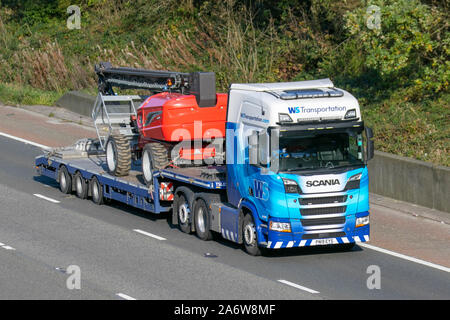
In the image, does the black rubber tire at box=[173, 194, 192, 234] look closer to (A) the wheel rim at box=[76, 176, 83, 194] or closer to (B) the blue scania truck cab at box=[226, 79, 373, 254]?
(B) the blue scania truck cab at box=[226, 79, 373, 254]

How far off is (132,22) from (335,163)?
28.0m

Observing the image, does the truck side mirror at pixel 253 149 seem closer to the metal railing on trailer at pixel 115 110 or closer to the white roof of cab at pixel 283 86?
the white roof of cab at pixel 283 86

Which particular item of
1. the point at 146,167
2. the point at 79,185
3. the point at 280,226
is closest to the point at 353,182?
the point at 280,226

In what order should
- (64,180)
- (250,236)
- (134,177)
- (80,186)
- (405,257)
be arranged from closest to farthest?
(250,236), (405,257), (134,177), (80,186), (64,180)

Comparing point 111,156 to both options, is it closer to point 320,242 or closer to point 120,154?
point 120,154

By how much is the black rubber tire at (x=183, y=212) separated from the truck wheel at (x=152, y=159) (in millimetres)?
838

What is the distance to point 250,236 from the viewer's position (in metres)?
16.0

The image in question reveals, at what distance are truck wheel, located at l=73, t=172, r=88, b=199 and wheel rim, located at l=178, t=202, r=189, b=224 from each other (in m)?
3.99

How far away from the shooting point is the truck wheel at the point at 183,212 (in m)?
17.7

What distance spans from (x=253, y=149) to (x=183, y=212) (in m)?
2.91

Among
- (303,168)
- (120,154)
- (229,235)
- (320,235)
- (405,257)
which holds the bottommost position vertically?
(405,257)

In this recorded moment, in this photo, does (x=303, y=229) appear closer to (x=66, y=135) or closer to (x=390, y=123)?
(x=390, y=123)

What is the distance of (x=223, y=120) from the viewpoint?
60.2 feet
